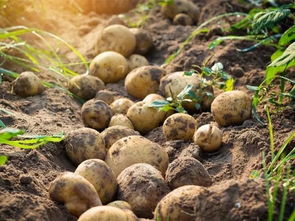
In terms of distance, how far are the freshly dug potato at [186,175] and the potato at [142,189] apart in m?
0.06

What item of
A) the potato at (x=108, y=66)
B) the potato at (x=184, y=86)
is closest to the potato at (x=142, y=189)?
the potato at (x=184, y=86)

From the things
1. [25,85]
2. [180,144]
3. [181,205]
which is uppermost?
[25,85]

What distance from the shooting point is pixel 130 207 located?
2453 millimetres

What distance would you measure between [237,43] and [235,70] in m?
0.38

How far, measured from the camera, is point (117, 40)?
4.37 meters

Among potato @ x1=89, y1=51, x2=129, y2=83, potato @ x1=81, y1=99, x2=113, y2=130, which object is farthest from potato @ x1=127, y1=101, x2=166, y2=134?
potato @ x1=89, y1=51, x2=129, y2=83

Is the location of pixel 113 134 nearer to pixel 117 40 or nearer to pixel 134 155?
pixel 134 155

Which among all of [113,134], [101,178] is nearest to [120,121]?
[113,134]

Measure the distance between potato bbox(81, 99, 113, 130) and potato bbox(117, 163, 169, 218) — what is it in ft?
2.79

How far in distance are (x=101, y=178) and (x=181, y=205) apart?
517mm

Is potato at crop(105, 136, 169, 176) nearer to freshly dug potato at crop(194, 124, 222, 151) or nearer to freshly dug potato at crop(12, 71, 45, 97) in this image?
freshly dug potato at crop(194, 124, 222, 151)

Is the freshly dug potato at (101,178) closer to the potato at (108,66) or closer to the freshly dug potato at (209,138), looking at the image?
the freshly dug potato at (209,138)

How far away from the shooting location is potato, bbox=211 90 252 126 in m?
3.17

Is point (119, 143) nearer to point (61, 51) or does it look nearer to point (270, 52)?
point (270, 52)
